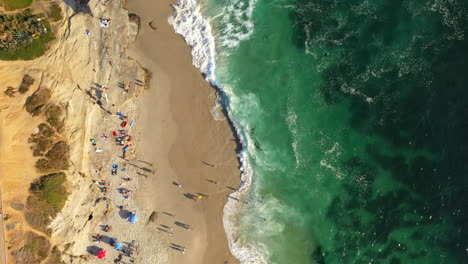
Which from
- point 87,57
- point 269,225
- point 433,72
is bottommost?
point 269,225

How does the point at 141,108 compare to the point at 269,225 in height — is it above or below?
above

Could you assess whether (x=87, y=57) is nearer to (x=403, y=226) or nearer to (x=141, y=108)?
(x=141, y=108)

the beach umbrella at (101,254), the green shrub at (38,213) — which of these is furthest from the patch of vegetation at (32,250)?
the beach umbrella at (101,254)

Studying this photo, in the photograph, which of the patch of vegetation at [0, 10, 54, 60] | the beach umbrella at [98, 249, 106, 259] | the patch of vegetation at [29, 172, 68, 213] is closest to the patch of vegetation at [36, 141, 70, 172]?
the patch of vegetation at [29, 172, 68, 213]

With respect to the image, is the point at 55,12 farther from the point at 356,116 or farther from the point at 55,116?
the point at 356,116

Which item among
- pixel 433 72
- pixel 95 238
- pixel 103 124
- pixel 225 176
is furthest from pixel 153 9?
pixel 433 72

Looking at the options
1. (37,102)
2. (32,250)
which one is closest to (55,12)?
(37,102)
